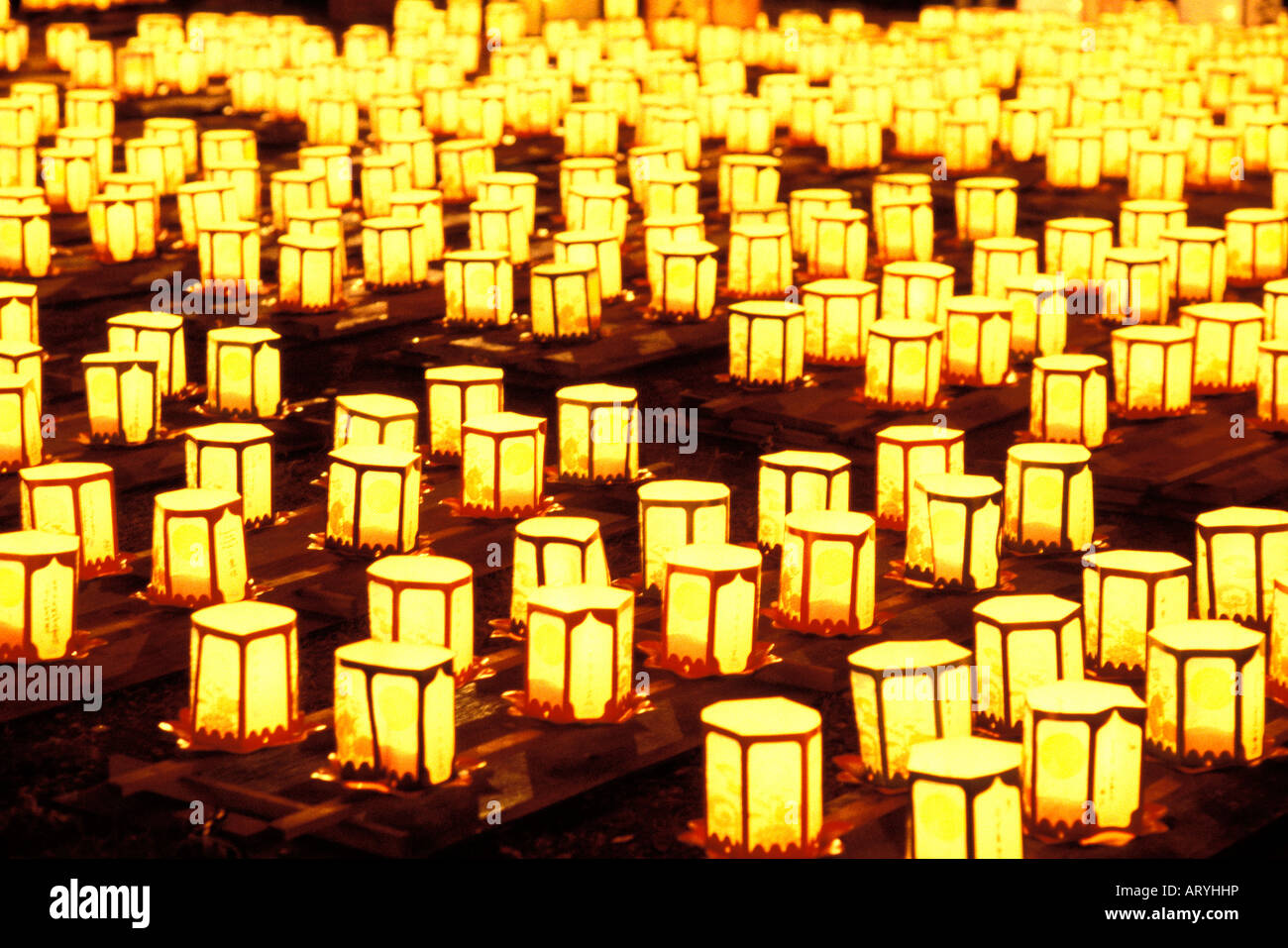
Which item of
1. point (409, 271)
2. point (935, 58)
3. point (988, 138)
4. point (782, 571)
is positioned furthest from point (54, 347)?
point (935, 58)

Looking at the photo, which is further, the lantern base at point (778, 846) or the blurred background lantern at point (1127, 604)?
the blurred background lantern at point (1127, 604)

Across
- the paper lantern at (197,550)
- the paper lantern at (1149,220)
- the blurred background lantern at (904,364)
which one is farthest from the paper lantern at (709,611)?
the paper lantern at (1149,220)

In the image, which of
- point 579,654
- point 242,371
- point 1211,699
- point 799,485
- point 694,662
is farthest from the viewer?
point 242,371

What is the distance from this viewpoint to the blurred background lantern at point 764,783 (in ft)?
17.2

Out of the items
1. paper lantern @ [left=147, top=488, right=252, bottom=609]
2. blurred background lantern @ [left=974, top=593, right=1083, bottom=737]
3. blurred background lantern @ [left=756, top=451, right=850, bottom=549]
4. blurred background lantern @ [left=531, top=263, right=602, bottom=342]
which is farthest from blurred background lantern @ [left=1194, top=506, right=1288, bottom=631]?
blurred background lantern @ [left=531, top=263, right=602, bottom=342]

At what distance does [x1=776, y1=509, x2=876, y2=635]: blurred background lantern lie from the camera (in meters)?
6.74

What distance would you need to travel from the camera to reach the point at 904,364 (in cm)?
915

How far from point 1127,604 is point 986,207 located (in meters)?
6.53

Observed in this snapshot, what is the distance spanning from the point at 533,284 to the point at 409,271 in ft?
4.88

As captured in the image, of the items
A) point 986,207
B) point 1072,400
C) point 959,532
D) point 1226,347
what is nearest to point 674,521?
point 959,532

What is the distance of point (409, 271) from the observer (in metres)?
11.7

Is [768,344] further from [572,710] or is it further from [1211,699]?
[1211,699]

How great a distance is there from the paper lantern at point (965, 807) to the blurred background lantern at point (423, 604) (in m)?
1.76

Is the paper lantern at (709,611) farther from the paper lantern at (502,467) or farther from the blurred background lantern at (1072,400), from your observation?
the blurred background lantern at (1072,400)
